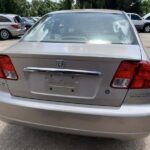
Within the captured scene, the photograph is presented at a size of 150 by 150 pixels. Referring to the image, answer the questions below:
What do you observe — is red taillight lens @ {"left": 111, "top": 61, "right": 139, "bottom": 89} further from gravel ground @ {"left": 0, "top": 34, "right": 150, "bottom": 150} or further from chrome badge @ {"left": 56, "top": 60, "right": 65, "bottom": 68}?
gravel ground @ {"left": 0, "top": 34, "right": 150, "bottom": 150}

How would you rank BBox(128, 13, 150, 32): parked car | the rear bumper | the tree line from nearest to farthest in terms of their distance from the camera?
the rear bumper < BBox(128, 13, 150, 32): parked car < the tree line

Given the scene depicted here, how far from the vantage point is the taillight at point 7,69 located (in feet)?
12.0

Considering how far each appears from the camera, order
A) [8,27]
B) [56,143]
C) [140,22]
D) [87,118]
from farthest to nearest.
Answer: [140,22]
[8,27]
[56,143]
[87,118]

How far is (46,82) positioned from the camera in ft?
11.6

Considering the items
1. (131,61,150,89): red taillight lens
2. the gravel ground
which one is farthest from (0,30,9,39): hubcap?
(131,61,150,89): red taillight lens

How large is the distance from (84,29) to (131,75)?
128 centimetres

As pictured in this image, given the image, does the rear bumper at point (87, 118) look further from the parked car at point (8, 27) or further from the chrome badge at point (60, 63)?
the parked car at point (8, 27)

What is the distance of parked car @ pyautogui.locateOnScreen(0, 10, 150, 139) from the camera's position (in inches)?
132

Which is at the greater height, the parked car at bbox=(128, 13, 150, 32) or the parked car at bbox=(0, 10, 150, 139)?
the parked car at bbox=(0, 10, 150, 139)

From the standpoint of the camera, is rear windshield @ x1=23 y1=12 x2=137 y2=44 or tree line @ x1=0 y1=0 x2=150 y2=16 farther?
tree line @ x1=0 y1=0 x2=150 y2=16

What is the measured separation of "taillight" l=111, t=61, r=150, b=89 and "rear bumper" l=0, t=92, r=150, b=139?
0.20 metres

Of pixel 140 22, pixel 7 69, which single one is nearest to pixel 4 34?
pixel 140 22

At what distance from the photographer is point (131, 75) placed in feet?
11.1

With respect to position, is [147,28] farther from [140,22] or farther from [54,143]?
[54,143]
